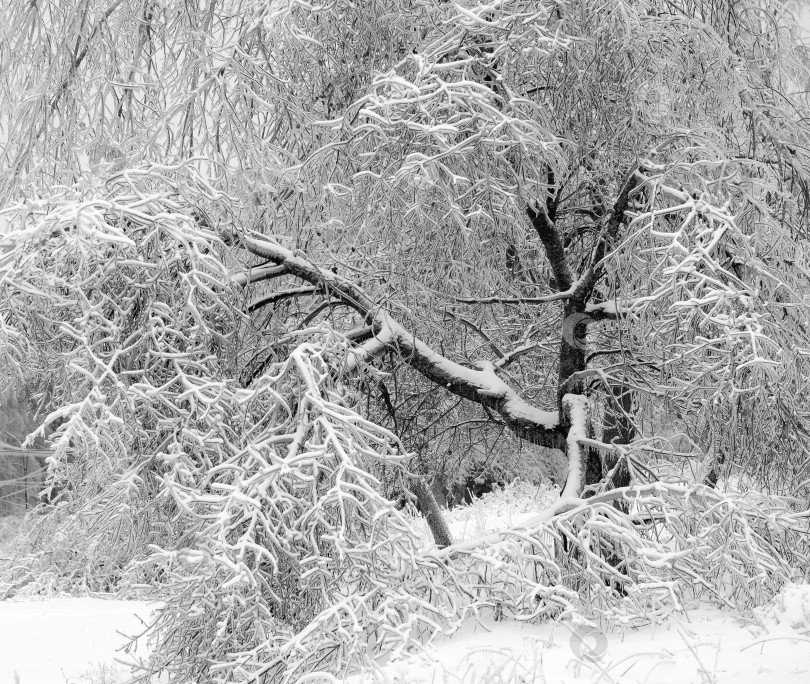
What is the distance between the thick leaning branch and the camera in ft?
19.5

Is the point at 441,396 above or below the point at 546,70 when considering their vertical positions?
below

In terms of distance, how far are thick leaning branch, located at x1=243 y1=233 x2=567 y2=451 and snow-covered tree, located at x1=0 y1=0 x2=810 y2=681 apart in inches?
0.9

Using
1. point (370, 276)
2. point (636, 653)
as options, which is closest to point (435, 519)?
point (370, 276)

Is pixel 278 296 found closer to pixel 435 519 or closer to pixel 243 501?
pixel 435 519

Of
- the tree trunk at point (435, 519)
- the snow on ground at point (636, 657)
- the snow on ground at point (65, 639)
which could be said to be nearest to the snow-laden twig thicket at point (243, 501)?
the snow on ground at point (636, 657)

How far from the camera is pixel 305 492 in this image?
13.8 feet

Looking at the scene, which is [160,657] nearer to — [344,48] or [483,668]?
[483,668]

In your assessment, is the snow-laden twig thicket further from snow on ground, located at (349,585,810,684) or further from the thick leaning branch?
the thick leaning branch

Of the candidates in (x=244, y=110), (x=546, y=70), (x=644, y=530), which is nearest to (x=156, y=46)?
(x=244, y=110)

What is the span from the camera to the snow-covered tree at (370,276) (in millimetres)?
4172

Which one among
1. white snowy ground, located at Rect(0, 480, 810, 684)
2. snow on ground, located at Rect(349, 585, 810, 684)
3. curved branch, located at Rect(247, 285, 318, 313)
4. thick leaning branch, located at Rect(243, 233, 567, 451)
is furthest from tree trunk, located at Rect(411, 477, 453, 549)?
snow on ground, located at Rect(349, 585, 810, 684)

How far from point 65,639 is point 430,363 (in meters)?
4.14

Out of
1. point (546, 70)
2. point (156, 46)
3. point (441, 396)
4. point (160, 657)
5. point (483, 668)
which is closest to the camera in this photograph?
point (483, 668)

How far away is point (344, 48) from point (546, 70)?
150 centimetres
